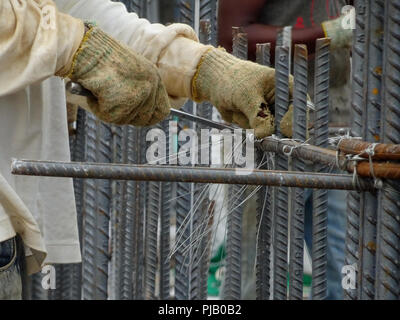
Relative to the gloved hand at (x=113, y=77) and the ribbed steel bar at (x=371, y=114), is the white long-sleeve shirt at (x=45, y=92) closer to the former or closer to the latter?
the gloved hand at (x=113, y=77)

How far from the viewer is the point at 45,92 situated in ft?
9.00

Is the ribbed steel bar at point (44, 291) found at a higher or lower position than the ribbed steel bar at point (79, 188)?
lower

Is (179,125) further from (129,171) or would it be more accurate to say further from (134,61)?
(129,171)

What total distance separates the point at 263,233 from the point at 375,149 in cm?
121

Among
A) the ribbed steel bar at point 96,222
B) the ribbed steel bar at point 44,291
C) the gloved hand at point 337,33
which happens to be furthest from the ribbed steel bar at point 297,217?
the ribbed steel bar at point 44,291

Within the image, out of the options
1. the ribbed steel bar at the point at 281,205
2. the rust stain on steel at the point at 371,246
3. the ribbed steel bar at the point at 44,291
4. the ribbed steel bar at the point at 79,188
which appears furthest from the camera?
the ribbed steel bar at the point at 44,291

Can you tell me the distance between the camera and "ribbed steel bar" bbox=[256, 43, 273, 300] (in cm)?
298

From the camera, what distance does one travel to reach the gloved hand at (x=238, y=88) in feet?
8.80

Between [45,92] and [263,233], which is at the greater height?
[45,92]

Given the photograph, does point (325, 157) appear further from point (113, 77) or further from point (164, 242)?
point (164, 242)

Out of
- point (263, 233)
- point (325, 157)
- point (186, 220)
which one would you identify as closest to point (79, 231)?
point (186, 220)

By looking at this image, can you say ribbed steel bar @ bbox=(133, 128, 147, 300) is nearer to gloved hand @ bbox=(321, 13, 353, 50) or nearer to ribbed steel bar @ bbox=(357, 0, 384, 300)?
gloved hand @ bbox=(321, 13, 353, 50)

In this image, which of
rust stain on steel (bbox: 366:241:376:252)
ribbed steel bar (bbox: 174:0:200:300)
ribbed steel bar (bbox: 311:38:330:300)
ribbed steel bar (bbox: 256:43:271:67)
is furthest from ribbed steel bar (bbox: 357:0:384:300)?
ribbed steel bar (bbox: 174:0:200:300)

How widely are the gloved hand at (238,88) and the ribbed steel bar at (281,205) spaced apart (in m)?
0.05
